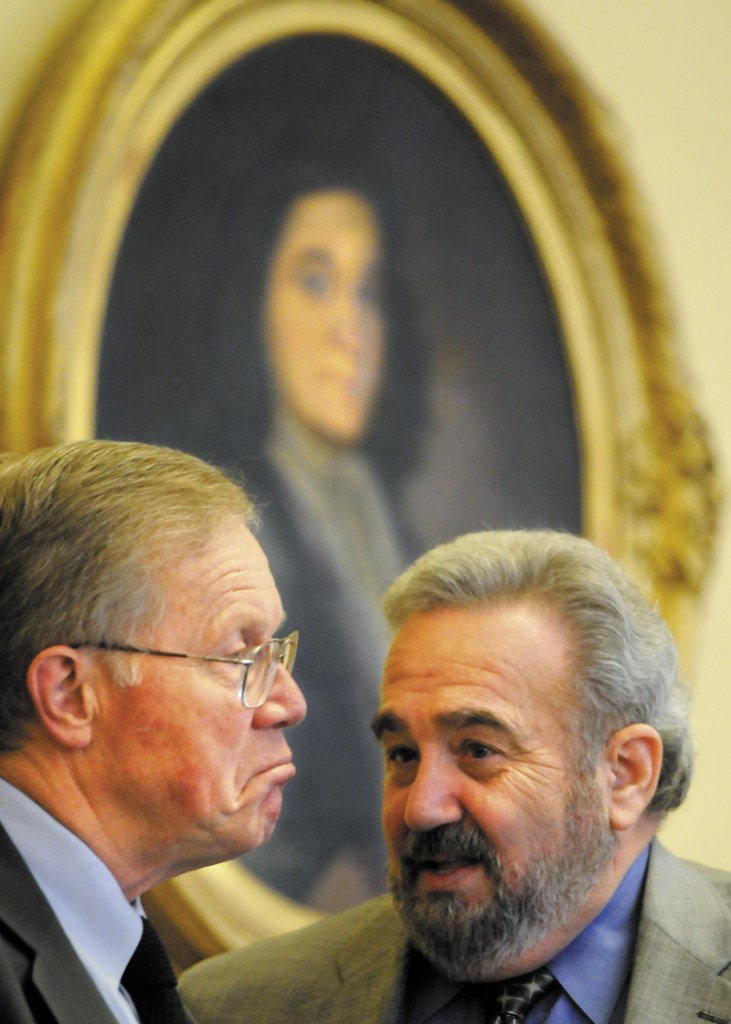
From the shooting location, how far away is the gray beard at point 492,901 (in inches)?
97.7

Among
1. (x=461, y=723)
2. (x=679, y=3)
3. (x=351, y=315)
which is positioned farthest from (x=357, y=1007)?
(x=679, y=3)

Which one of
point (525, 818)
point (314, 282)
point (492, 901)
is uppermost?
point (314, 282)

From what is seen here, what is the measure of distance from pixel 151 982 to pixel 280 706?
465 millimetres

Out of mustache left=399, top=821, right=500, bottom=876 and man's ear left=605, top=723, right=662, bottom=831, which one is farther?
man's ear left=605, top=723, right=662, bottom=831

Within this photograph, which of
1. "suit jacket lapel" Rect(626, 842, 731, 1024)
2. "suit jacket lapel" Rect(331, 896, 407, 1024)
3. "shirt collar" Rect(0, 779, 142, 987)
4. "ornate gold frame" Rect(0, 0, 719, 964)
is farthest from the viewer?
"ornate gold frame" Rect(0, 0, 719, 964)

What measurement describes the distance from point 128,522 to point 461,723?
0.83 meters

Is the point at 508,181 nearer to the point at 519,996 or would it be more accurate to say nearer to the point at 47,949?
the point at 519,996

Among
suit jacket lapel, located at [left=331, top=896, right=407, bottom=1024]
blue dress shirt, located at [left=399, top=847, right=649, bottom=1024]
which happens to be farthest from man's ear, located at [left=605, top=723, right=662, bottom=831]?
suit jacket lapel, located at [left=331, top=896, right=407, bottom=1024]

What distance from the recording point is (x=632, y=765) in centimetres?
267

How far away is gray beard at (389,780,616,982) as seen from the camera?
8.14 ft

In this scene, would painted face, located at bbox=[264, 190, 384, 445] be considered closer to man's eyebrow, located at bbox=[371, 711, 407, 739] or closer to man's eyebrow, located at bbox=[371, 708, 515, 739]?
man's eyebrow, located at bbox=[371, 711, 407, 739]

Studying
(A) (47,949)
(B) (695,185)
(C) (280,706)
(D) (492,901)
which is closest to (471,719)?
(D) (492,901)

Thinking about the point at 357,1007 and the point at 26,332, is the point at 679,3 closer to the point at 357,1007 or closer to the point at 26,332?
the point at 26,332

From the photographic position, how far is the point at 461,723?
101 inches
